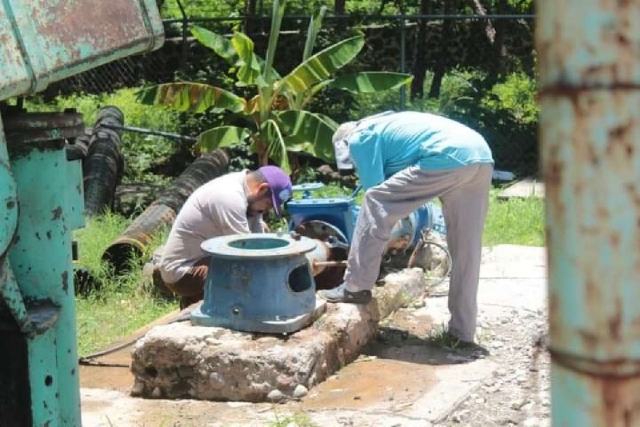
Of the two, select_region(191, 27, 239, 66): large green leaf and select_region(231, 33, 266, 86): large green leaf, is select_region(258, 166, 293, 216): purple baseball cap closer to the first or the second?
select_region(231, 33, 266, 86): large green leaf

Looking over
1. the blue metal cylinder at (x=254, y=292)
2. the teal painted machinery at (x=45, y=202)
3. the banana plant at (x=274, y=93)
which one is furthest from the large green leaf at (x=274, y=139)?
the teal painted machinery at (x=45, y=202)

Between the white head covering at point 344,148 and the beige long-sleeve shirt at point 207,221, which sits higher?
the white head covering at point 344,148

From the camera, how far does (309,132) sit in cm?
1011

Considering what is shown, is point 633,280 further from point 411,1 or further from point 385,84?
point 411,1

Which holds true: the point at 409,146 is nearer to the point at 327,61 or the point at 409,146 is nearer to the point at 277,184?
the point at 277,184

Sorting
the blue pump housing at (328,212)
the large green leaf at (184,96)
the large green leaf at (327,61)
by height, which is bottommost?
the blue pump housing at (328,212)

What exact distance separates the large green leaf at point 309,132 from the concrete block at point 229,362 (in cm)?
443

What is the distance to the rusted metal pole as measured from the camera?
99 cm

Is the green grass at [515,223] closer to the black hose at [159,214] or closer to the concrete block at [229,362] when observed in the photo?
the black hose at [159,214]

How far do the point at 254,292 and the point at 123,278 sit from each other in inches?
132

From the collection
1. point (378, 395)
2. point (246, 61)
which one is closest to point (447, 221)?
point (378, 395)

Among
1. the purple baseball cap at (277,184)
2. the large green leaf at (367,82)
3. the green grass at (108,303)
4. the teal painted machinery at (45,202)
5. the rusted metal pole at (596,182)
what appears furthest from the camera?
the large green leaf at (367,82)

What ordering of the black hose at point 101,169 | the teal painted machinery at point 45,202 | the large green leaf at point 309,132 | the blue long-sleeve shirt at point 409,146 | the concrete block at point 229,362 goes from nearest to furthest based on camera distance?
1. the teal painted machinery at point 45,202
2. the concrete block at point 229,362
3. the blue long-sleeve shirt at point 409,146
4. the large green leaf at point 309,132
5. the black hose at point 101,169

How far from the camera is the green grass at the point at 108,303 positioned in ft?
23.6
